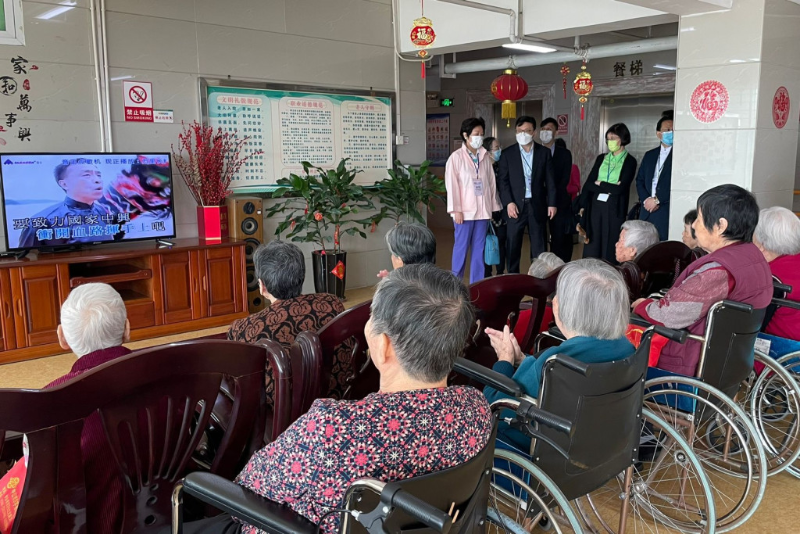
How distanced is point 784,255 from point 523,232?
130 inches

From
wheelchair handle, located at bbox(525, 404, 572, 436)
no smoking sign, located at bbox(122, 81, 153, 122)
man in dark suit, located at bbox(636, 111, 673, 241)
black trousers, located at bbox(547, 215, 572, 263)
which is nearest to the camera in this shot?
wheelchair handle, located at bbox(525, 404, 572, 436)

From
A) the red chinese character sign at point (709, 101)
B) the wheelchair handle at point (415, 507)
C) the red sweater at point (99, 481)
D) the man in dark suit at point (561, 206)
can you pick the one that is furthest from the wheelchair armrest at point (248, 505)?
the man in dark suit at point (561, 206)

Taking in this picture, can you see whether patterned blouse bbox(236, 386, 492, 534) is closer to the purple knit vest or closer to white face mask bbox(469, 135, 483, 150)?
the purple knit vest

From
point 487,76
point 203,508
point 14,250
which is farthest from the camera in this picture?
point 487,76

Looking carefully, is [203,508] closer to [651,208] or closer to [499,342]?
[499,342]

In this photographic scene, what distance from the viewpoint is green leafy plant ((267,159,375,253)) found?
19.0 feet

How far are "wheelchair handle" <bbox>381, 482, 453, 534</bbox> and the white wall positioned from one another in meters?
4.52

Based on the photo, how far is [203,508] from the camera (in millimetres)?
1840

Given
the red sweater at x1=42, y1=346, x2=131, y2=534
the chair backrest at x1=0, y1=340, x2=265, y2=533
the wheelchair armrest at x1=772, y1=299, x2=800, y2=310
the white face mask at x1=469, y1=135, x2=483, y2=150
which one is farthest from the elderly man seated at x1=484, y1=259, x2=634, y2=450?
the white face mask at x1=469, y1=135, x2=483, y2=150

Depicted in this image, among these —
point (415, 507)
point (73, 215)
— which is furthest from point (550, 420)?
point (73, 215)

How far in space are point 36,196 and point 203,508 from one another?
3467 millimetres

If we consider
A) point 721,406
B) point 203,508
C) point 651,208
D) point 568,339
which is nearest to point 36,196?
point 203,508

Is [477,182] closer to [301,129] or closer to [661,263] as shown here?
[301,129]

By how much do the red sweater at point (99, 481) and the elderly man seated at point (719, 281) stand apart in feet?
6.19
